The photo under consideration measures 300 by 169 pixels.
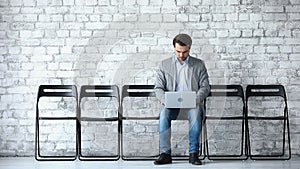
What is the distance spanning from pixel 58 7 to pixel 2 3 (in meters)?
0.62

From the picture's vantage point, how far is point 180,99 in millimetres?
5301

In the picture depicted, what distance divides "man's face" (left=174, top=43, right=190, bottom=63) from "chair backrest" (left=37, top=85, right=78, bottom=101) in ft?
3.90

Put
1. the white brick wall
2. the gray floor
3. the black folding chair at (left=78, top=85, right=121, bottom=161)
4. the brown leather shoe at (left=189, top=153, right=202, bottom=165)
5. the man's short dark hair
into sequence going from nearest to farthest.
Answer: the gray floor < the brown leather shoe at (left=189, top=153, right=202, bottom=165) < the man's short dark hair < the black folding chair at (left=78, top=85, right=121, bottom=161) < the white brick wall

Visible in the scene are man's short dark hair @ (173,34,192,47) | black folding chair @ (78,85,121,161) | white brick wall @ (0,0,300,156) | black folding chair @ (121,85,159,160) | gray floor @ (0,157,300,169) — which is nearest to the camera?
gray floor @ (0,157,300,169)

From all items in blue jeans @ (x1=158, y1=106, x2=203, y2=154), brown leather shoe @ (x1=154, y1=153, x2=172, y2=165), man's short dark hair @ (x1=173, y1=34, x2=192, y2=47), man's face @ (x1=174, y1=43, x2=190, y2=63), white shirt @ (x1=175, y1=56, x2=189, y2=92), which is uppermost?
man's short dark hair @ (x1=173, y1=34, x2=192, y2=47)

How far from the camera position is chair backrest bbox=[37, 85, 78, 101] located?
19.0 ft

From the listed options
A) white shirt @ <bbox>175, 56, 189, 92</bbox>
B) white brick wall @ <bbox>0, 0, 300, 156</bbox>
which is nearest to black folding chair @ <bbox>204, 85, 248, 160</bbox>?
white brick wall @ <bbox>0, 0, 300, 156</bbox>

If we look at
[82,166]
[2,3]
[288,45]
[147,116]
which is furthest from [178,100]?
[2,3]

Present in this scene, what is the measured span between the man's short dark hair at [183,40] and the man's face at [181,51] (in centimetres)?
4

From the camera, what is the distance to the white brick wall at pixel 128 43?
5941 millimetres

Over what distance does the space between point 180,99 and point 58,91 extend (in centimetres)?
140

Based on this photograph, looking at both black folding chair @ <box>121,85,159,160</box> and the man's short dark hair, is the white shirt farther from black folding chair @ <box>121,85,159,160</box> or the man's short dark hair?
black folding chair @ <box>121,85,159,160</box>

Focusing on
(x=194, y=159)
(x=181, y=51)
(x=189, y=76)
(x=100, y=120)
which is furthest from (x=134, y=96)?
(x=194, y=159)

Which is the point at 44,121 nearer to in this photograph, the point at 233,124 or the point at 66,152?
the point at 66,152
